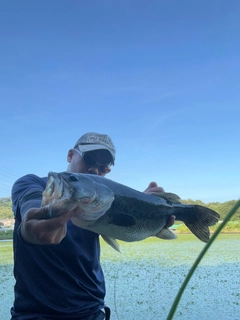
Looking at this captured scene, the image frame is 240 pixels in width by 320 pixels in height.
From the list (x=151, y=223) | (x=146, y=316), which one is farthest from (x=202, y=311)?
(x=151, y=223)

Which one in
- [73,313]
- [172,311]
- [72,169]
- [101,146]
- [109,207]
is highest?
[101,146]

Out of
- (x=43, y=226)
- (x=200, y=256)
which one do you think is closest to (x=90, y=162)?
(x=43, y=226)

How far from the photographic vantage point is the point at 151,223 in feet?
Answer: 6.73

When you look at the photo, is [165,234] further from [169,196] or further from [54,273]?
[54,273]

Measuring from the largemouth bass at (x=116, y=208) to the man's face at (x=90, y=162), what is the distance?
1.87ft

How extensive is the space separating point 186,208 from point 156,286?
5.60 m

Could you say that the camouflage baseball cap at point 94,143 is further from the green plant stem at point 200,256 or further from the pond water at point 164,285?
the pond water at point 164,285

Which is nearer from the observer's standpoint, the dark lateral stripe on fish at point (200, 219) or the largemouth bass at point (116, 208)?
the largemouth bass at point (116, 208)

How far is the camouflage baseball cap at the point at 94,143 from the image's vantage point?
2.47m

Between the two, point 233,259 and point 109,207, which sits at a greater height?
point 109,207

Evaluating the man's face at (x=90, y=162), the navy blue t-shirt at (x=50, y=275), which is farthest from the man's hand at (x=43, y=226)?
the man's face at (x=90, y=162)

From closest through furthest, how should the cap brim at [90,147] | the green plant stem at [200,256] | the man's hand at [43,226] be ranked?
the green plant stem at [200,256] < the man's hand at [43,226] < the cap brim at [90,147]

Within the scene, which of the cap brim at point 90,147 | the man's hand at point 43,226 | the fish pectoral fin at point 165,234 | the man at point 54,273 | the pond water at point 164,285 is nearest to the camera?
the man's hand at point 43,226

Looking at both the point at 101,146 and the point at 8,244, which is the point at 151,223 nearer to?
the point at 101,146
